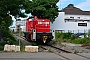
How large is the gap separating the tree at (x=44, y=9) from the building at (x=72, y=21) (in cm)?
846

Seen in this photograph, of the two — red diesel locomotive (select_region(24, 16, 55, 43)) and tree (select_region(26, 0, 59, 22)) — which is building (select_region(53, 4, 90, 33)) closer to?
tree (select_region(26, 0, 59, 22))

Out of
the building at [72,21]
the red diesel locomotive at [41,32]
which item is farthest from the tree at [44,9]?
the red diesel locomotive at [41,32]

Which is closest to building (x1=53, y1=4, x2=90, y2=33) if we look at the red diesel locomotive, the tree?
the tree

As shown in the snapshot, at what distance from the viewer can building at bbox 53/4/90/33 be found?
63.8 metres

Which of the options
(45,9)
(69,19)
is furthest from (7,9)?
(69,19)

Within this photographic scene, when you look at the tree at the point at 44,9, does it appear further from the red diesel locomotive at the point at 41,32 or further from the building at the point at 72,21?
the red diesel locomotive at the point at 41,32

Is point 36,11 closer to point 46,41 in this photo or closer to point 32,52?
point 46,41

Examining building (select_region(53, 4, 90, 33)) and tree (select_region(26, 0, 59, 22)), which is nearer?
tree (select_region(26, 0, 59, 22))

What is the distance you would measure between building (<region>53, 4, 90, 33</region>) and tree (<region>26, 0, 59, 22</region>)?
8465 millimetres

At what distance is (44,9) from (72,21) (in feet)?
87.0

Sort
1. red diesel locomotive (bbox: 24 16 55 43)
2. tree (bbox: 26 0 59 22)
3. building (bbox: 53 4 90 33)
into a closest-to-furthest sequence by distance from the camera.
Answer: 1. red diesel locomotive (bbox: 24 16 55 43)
2. tree (bbox: 26 0 59 22)
3. building (bbox: 53 4 90 33)

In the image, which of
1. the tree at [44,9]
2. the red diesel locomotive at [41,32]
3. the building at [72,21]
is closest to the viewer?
the red diesel locomotive at [41,32]

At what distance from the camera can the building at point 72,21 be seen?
2510 inches

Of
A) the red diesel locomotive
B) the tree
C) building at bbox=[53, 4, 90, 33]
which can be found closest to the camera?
the red diesel locomotive
